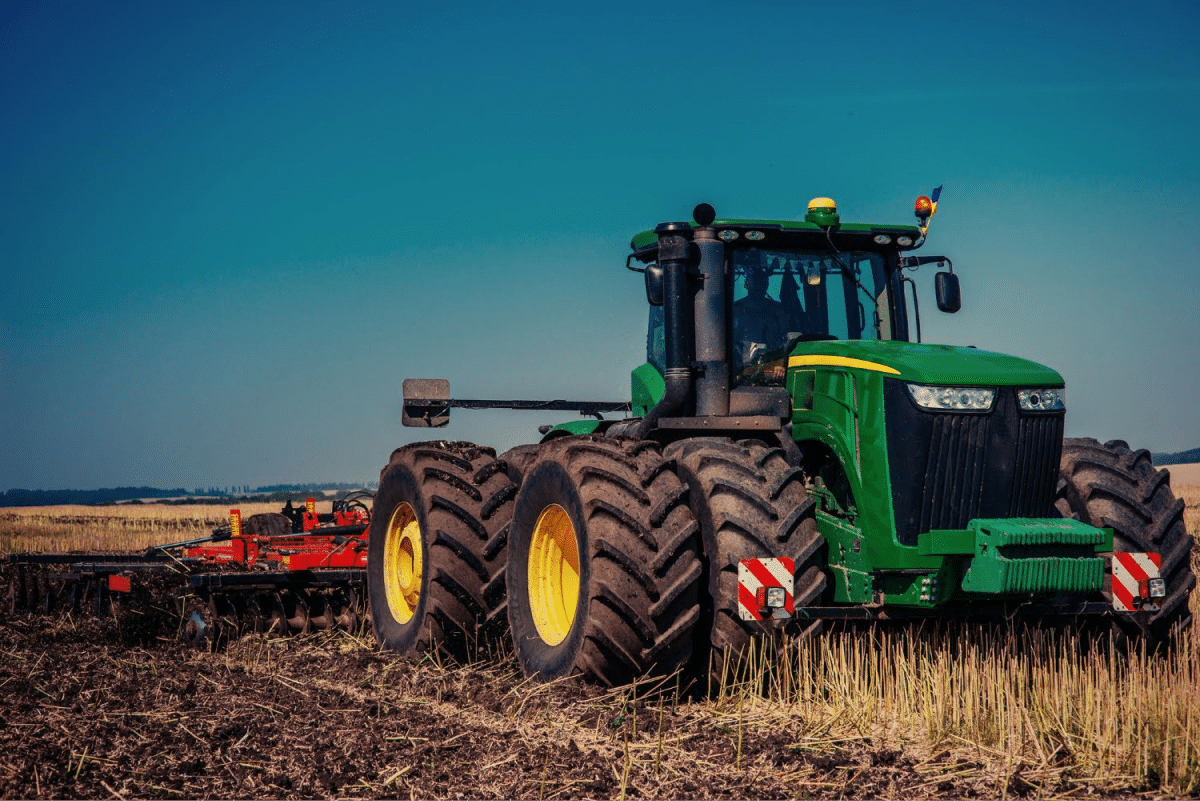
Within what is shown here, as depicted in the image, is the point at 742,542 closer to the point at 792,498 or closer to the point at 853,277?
the point at 792,498

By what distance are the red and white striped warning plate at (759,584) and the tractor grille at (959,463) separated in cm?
81

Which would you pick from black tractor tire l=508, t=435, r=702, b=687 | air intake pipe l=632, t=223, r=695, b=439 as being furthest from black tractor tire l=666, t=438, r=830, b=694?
air intake pipe l=632, t=223, r=695, b=439

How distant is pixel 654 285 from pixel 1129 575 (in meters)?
3.50

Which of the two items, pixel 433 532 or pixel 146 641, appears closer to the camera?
pixel 433 532

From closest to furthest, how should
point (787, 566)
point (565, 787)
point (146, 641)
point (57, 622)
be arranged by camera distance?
point (565, 787), point (787, 566), point (146, 641), point (57, 622)

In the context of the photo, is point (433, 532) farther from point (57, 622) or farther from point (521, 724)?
point (57, 622)

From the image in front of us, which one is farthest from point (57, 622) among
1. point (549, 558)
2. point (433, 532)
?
point (549, 558)

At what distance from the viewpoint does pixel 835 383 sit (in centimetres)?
783

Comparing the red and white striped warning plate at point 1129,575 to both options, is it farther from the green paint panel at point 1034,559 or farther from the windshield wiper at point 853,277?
the windshield wiper at point 853,277

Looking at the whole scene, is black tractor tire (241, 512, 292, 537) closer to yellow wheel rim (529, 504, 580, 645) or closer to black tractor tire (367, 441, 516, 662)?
black tractor tire (367, 441, 516, 662)

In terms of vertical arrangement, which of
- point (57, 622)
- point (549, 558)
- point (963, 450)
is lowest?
point (57, 622)

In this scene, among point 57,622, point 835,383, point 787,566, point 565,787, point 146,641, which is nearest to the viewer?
point 565,787

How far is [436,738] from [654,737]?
1151 millimetres

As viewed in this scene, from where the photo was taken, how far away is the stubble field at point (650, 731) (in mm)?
5574
